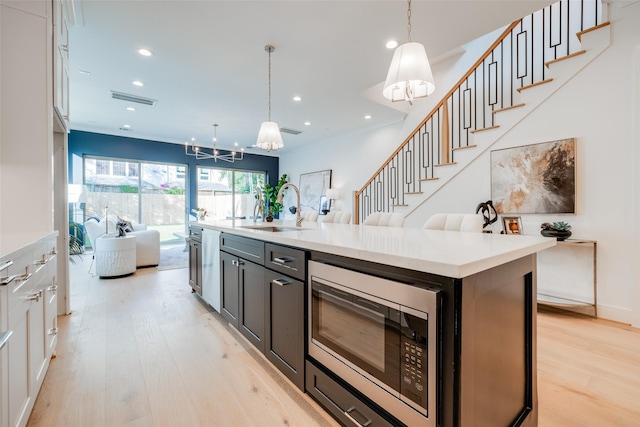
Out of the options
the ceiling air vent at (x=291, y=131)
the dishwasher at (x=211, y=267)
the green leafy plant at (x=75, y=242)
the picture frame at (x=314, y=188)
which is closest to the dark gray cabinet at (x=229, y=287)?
the dishwasher at (x=211, y=267)

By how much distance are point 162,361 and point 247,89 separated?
3727 millimetres

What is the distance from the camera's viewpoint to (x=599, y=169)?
279 centimetres

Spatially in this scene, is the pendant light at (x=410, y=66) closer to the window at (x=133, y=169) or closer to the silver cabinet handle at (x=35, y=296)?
the silver cabinet handle at (x=35, y=296)

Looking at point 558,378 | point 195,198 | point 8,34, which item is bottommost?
point 558,378

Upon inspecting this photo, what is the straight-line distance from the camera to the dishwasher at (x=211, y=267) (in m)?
2.60

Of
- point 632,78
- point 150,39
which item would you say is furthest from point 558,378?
point 150,39

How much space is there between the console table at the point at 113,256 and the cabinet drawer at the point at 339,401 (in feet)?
13.3

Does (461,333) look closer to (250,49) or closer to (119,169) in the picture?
(250,49)

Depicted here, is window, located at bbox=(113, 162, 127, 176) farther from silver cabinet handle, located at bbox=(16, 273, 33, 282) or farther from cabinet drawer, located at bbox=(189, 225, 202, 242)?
silver cabinet handle, located at bbox=(16, 273, 33, 282)

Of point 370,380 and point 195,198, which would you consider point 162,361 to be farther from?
point 195,198

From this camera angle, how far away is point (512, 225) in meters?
3.28

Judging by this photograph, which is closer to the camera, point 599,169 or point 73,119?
point 599,169

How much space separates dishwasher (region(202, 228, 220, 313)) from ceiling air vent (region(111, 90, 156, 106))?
3.17 meters

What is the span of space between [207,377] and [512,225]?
135 inches
